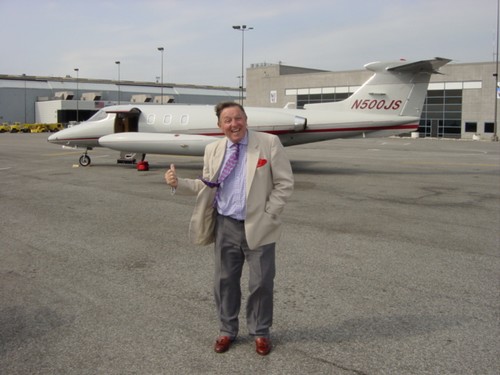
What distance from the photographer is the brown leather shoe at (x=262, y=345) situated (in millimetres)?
4160

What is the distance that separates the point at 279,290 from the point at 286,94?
64.2 meters

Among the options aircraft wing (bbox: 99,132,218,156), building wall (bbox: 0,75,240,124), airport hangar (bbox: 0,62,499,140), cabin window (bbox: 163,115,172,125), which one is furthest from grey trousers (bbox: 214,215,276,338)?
building wall (bbox: 0,75,240,124)

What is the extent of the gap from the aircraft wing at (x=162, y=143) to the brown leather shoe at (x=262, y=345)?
470 inches

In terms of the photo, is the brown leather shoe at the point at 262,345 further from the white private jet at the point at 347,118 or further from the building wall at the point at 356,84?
the building wall at the point at 356,84

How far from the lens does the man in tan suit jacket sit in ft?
13.2

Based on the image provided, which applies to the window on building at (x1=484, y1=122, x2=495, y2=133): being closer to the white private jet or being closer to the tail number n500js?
the white private jet

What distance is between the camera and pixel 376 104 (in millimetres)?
17328

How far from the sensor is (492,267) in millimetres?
6742

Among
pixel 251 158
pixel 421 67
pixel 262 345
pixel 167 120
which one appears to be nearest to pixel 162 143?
pixel 167 120

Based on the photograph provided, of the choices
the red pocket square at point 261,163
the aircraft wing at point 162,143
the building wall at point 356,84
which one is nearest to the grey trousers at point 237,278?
the red pocket square at point 261,163

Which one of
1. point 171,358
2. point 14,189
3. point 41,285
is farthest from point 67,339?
point 14,189

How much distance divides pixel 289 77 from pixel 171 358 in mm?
65918

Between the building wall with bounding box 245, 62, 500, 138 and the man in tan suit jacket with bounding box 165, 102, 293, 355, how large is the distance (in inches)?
1536

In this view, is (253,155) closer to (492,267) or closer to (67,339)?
(67,339)
